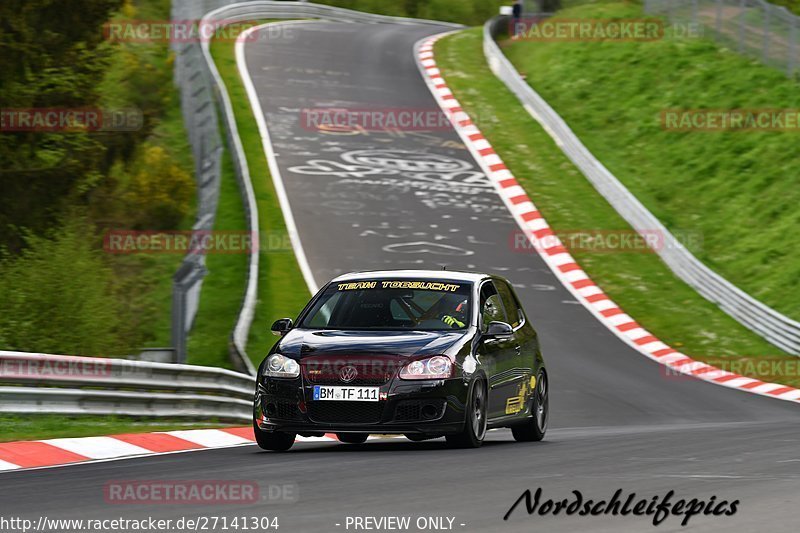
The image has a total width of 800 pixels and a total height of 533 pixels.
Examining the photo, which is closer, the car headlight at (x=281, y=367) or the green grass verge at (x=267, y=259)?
the car headlight at (x=281, y=367)

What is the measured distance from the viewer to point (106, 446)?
11.3 metres

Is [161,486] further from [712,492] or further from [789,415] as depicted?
[789,415]

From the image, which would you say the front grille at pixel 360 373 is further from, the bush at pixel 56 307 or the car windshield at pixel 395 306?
the bush at pixel 56 307

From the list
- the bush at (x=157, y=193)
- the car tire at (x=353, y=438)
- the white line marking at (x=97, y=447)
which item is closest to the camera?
the white line marking at (x=97, y=447)

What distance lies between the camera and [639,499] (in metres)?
7.95

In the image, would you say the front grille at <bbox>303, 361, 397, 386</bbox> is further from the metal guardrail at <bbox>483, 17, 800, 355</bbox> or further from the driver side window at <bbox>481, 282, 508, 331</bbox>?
the metal guardrail at <bbox>483, 17, 800, 355</bbox>

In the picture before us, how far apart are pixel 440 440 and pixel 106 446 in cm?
347

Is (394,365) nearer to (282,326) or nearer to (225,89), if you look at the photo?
(282,326)

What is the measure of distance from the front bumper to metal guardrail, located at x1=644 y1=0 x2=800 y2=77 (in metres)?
27.7

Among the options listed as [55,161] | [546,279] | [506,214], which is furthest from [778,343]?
[55,161]

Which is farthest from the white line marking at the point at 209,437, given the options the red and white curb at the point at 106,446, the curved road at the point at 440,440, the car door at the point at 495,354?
the car door at the point at 495,354

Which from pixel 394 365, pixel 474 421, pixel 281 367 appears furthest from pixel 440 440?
pixel 281 367

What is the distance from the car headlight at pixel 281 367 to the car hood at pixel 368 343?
61 mm

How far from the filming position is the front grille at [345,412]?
36.2 ft
